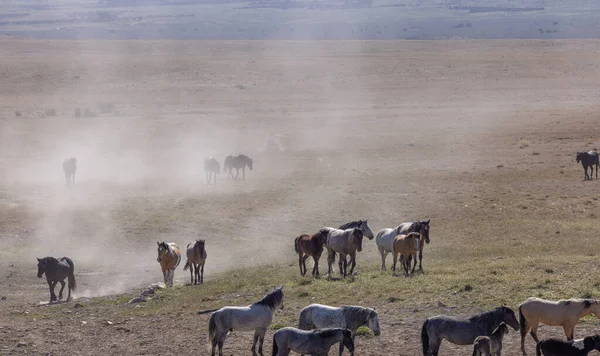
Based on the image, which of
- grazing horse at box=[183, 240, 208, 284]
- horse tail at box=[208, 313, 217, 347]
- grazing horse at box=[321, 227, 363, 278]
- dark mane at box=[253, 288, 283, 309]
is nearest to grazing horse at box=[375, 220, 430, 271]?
grazing horse at box=[321, 227, 363, 278]

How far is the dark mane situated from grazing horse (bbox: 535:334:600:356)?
425 cm

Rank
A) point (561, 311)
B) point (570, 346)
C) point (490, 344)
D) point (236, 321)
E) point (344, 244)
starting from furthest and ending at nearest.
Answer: point (344, 244) → point (236, 321) → point (561, 311) → point (490, 344) → point (570, 346)

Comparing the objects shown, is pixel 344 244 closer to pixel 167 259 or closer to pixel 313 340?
pixel 167 259

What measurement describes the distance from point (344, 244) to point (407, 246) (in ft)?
4.76

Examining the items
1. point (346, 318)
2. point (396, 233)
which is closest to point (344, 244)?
point (396, 233)

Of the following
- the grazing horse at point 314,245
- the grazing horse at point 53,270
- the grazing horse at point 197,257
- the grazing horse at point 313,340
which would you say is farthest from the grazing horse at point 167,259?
the grazing horse at point 313,340

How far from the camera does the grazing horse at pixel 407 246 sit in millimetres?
20125

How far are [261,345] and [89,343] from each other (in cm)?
356

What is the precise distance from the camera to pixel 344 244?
20.8m

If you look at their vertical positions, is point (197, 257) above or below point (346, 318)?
above

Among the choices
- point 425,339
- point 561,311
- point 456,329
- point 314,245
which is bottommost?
point 425,339

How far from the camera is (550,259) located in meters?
20.5

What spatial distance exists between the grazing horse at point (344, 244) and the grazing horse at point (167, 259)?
12.3 feet

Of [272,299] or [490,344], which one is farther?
[272,299]
